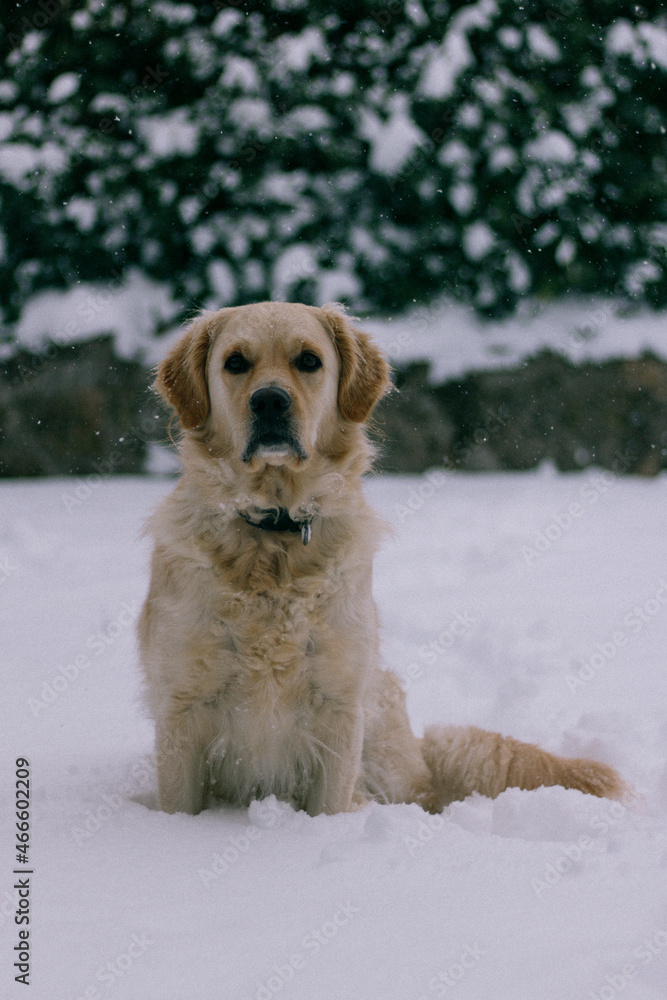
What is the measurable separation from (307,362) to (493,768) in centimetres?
142

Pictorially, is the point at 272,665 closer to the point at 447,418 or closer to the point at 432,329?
the point at 447,418

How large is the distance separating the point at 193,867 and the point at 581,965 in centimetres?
83

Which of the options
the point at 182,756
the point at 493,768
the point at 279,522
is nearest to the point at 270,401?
the point at 279,522

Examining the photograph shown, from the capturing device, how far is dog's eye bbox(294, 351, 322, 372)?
8.80 ft

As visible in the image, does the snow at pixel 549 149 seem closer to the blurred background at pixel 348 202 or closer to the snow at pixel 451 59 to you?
the blurred background at pixel 348 202

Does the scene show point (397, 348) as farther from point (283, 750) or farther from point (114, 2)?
point (283, 750)

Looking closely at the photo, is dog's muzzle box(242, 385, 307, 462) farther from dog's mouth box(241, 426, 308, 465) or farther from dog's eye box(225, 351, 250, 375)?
dog's eye box(225, 351, 250, 375)

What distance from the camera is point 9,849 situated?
197cm

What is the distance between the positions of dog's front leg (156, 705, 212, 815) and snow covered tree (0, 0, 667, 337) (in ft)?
18.1

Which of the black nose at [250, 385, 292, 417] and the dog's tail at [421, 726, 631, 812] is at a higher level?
the black nose at [250, 385, 292, 417]

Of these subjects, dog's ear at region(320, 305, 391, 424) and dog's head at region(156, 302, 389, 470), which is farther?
dog's ear at region(320, 305, 391, 424)

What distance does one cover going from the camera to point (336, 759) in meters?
2.39

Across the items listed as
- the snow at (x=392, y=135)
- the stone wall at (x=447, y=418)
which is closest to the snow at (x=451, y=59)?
the snow at (x=392, y=135)

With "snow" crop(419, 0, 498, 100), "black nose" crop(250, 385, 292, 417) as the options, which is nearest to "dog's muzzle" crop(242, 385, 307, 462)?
"black nose" crop(250, 385, 292, 417)
